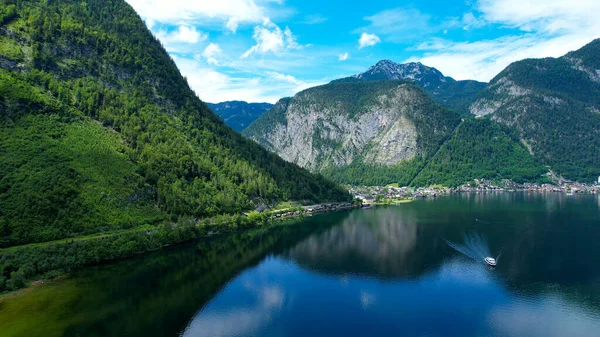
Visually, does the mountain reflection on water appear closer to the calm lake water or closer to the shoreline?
the calm lake water

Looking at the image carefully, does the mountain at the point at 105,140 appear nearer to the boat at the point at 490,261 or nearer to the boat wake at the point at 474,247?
the boat wake at the point at 474,247

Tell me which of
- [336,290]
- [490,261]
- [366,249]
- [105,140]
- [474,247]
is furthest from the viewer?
[105,140]

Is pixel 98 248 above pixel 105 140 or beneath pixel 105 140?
beneath

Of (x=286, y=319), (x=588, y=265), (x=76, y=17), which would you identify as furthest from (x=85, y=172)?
(x=588, y=265)

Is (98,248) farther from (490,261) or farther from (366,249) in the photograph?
(490,261)

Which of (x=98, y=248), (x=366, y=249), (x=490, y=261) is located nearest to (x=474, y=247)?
(x=490, y=261)

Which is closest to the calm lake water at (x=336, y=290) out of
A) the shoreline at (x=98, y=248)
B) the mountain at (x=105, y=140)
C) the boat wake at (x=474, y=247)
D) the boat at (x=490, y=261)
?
the boat wake at (x=474, y=247)

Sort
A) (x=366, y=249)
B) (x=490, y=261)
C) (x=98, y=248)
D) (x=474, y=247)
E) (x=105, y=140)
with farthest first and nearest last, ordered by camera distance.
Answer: (x=105, y=140)
(x=366, y=249)
(x=474, y=247)
(x=98, y=248)
(x=490, y=261)
